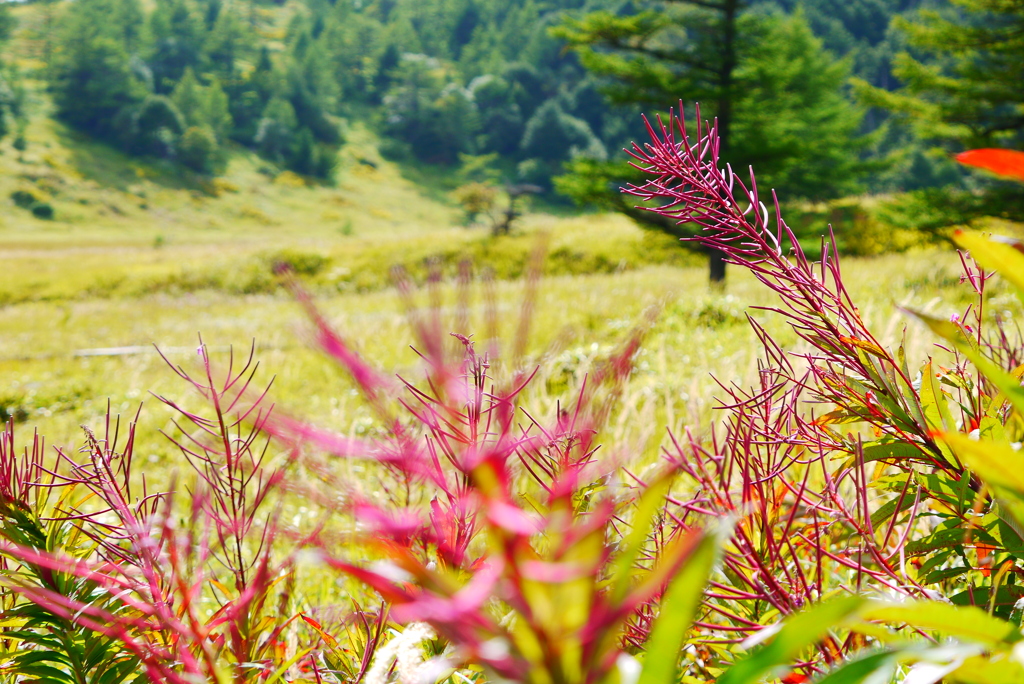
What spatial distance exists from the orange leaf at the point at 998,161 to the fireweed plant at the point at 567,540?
42mm

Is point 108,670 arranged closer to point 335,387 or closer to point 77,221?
point 335,387

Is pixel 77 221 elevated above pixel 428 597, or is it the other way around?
pixel 428 597

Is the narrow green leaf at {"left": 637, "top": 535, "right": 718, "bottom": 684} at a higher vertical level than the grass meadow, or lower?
higher

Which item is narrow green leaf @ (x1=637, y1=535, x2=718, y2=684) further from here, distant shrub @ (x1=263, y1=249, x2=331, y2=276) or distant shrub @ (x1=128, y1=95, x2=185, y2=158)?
distant shrub @ (x1=128, y1=95, x2=185, y2=158)

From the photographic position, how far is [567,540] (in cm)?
28

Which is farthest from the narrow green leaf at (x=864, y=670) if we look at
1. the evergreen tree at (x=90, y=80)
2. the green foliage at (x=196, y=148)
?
the evergreen tree at (x=90, y=80)

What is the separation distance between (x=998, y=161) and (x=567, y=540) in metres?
0.30

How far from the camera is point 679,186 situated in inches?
29.9

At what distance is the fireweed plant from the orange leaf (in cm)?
4

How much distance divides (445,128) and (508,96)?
834 centimetres

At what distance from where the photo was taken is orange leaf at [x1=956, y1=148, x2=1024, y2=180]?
1.09 feet

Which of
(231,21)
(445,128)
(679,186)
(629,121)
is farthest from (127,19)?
(679,186)

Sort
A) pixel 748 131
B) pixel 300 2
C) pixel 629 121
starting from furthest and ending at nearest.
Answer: pixel 300 2 → pixel 629 121 → pixel 748 131

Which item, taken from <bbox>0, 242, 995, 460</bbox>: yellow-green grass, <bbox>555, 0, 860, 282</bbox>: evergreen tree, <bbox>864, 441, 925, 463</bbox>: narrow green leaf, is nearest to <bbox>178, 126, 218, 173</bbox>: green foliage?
<bbox>0, 242, 995, 460</bbox>: yellow-green grass
